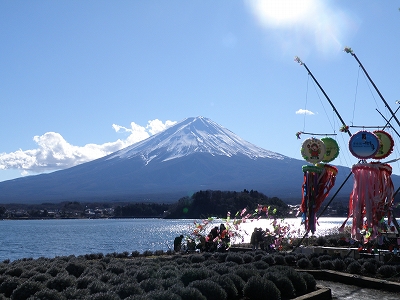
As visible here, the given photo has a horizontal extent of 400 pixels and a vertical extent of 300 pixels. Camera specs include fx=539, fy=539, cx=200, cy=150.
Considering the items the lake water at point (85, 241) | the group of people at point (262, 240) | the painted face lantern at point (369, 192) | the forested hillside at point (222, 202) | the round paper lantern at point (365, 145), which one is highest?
the forested hillside at point (222, 202)

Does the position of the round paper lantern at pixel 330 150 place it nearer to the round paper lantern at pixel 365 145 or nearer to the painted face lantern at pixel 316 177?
the painted face lantern at pixel 316 177

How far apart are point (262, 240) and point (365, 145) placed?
7.70 metres

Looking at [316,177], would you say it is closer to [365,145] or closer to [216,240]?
[365,145]

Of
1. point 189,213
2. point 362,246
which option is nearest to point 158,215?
point 189,213

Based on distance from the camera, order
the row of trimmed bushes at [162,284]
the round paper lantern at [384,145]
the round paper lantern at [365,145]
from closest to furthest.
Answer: the row of trimmed bushes at [162,284] < the round paper lantern at [365,145] < the round paper lantern at [384,145]

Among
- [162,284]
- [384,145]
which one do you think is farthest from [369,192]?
[162,284]

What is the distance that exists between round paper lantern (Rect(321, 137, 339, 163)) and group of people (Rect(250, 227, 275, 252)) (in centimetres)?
484

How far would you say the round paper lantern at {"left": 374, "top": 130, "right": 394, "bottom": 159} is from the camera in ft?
49.2

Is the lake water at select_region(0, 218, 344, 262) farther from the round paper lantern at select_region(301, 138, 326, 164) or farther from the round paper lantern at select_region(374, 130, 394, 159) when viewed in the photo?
the round paper lantern at select_region(374, 130, 394, 159)

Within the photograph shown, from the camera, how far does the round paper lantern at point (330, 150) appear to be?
17.6 m

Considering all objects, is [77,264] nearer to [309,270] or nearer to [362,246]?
[309,270]

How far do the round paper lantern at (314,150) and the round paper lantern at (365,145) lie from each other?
2.56 m

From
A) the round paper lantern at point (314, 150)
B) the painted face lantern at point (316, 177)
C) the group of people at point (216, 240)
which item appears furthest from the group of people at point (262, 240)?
the round paper lantern at point (314, 150)

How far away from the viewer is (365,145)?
14695mm
